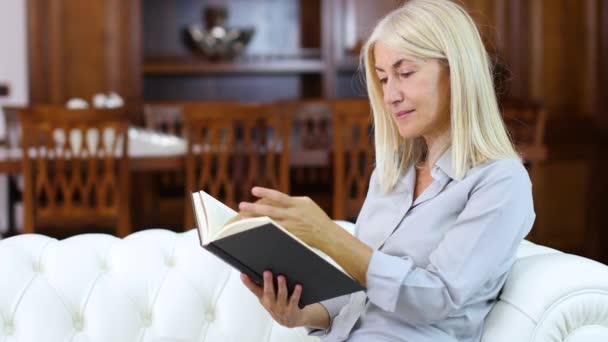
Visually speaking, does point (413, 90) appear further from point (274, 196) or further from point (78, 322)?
point (78, 322)

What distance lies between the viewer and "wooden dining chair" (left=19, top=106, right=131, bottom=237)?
365cm

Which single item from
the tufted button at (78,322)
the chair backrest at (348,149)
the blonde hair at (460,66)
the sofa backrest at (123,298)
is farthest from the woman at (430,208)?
the chair backrest at (348,149)

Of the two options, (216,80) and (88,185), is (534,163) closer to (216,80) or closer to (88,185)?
(88,185)

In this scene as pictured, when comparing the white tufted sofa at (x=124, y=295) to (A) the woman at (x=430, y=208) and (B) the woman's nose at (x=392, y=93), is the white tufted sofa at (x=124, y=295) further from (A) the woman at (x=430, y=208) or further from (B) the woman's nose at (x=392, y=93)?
(B) the woman's nose at (x=392, y=93)

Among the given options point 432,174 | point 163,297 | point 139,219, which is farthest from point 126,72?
point 432,174

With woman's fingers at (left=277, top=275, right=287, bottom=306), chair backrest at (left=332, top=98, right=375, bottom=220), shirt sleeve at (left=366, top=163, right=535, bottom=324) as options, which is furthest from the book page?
chair backrest at (left=332, top=98, right=375, bottom=220)

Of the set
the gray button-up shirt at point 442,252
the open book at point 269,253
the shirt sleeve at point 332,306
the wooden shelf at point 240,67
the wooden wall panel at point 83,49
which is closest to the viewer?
the open book at point 269,253

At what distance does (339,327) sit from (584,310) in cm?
39

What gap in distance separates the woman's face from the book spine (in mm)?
328

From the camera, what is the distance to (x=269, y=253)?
1.33 meters

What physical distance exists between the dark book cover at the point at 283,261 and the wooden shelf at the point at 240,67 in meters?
4.17

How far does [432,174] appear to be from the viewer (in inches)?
60.1

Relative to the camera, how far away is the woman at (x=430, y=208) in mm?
1371

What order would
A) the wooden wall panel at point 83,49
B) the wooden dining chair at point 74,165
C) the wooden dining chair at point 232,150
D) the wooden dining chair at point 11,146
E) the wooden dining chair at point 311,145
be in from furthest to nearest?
the wooden wall panel at point 83,49 → the wooden dining chair at point 11,146 → the wooden dining chair at point 311,145 → the wooden dining chair at point 232,150 → the wooden dining chair at point 74,165
